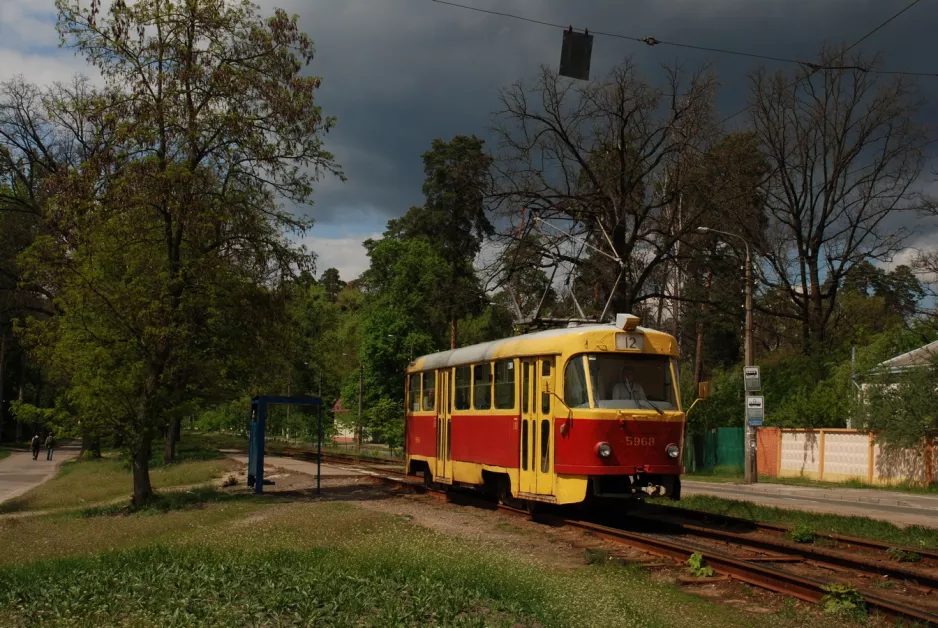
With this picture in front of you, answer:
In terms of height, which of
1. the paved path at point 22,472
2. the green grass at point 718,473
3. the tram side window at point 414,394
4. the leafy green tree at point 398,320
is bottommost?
the paved path at point 22,472

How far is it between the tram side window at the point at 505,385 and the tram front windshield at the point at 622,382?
1.86 metres

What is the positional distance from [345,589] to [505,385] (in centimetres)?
810

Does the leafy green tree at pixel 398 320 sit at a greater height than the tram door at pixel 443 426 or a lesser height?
greater

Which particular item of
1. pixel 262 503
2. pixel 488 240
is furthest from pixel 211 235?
pixel 488 240

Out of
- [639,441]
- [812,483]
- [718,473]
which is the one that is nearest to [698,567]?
[639,441]

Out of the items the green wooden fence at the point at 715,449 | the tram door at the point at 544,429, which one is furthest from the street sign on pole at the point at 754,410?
the tram door at the point at 544,429

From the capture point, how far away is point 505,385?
644 inches

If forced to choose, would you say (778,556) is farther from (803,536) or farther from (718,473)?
(718,473)

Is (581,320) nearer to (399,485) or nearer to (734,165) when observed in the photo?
(399,485)

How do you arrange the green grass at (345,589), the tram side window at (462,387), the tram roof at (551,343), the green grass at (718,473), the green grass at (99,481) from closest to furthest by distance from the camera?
the green grass at (345,589), the tram roof at (551,343), the tram side window at (462,387), the green grass at (99,481), the green grass at (718,473)

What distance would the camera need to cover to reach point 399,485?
24641 millimetres

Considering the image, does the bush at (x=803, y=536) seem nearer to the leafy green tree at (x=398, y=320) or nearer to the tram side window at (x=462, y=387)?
the tram side window at (x=462, y=387)

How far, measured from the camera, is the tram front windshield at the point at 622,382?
14164 millimetres

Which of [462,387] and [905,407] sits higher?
[462,387]
